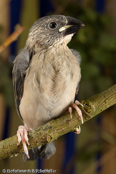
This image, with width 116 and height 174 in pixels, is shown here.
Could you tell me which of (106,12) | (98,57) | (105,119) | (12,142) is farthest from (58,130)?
(106,12)

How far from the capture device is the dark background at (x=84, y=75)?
1.73 m

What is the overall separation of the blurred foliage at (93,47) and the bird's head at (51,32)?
1.99ft

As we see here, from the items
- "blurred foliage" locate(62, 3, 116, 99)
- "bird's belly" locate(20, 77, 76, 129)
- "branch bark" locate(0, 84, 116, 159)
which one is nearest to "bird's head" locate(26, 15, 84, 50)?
"bird's belly" locate(20, 77, 76, 129)

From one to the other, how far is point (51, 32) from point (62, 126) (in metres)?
0.41

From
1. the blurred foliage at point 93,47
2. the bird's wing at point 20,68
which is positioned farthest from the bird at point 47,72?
the blurred foliage at point 93,47

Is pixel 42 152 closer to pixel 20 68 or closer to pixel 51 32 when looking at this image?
pixel 20 68

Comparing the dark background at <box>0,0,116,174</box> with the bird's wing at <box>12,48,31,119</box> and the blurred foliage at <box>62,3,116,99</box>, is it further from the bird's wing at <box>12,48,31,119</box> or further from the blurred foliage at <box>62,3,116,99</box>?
the bird's wing at <box>12,48,31,119</box>

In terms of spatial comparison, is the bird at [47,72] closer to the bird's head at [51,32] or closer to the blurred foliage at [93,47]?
the bird's head at [51,32]

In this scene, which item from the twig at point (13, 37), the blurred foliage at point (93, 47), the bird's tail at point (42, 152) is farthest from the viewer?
the blurred foliage at point (93, 47)

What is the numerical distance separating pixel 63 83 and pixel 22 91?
21cm

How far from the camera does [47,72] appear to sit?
39.7 inches

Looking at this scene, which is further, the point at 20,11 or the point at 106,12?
the point at 106,12

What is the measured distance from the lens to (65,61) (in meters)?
1.04

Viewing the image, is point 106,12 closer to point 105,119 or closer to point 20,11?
point 20,11
